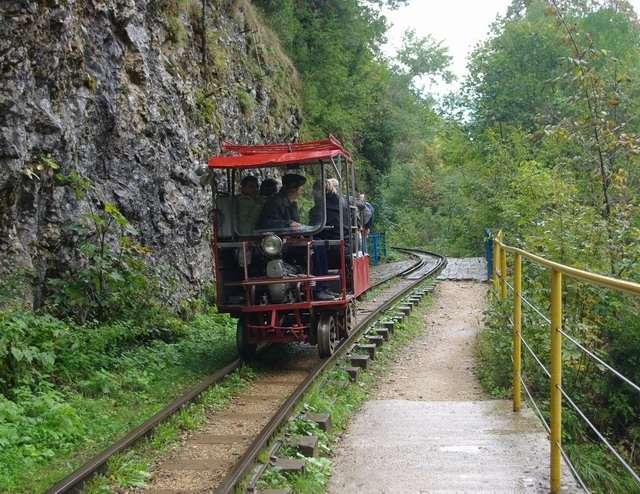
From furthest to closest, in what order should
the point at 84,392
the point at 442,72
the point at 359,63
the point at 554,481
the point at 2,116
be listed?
the point at 442,72, the point at 359,63, the point at 2,116, the point at 84,392, the point at 554,481

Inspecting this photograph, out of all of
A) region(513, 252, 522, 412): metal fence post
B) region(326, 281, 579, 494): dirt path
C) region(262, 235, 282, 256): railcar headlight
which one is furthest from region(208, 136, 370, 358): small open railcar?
region(513, 252, 522, 412): metal fence post

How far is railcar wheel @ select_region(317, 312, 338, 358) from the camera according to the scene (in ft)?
30.7

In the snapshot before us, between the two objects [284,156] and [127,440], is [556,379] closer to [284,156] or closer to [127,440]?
[127,440]

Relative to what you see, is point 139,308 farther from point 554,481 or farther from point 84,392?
point 554,481

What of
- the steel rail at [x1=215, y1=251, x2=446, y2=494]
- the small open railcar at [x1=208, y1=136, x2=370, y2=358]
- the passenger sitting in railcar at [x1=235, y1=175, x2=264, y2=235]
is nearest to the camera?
the steel rail at [x1=215, y1=251, x2=446, y2=494]

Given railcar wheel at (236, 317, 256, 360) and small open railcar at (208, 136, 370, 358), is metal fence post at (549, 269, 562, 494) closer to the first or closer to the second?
small open railcar at (208, 136, 370, 358)

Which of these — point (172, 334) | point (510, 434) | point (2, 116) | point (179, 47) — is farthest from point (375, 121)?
point (510, 434)

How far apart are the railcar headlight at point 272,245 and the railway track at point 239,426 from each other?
5.15 feet

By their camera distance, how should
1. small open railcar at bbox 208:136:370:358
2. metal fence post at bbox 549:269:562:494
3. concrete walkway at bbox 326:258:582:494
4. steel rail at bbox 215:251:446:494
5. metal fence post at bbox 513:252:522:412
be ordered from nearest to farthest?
1. metal fence post at bbox 549:269:562:494
2. concrete walkway at bbox 326:258:582:494
3. steel rail at bbox 215:251:446:494
4. metal fence post at bbox 513:252:522:412
5. small open railcar at bbox 208:136:370:358

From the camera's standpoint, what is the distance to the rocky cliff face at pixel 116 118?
8.49 metres

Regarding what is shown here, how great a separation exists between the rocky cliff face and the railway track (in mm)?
3110

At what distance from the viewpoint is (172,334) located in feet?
35.2

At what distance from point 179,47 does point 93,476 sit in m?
10.9

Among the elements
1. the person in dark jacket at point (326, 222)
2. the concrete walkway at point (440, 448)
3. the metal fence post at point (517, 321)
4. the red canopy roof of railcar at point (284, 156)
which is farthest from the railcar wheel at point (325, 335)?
the metal fence post at point (517, 321)
